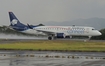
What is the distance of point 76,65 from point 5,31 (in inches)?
3086

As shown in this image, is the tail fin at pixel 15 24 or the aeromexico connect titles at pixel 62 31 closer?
the aeromexico connect titles at pixel 62 31

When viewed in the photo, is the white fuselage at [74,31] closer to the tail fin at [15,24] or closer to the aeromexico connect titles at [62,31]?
the aeromexico connect titles at [62,31]

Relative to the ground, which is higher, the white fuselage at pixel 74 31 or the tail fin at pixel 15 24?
the tail fin at pixel 15 24

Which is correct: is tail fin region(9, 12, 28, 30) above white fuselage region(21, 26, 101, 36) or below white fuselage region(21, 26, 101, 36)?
above

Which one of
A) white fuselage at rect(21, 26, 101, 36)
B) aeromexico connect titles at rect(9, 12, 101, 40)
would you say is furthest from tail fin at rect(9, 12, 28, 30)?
white fuselage at rect(21, 26, 101, 36)

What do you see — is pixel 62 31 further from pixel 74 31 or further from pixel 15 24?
pixel 15 24

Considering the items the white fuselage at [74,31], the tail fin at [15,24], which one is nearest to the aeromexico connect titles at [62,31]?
the white fuselage at [74,31]

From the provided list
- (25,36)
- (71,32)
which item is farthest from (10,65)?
(25,36)

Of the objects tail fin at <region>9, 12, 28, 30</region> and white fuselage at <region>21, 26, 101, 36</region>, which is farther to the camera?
tail fin at <region>9, 12, 28, 30</region>

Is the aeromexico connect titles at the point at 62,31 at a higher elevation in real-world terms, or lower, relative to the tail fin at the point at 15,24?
lower

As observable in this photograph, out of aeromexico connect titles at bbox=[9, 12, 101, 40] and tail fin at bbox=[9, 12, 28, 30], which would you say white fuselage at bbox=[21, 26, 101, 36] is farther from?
tail fin at bbox=[9, 12, 28, 30]

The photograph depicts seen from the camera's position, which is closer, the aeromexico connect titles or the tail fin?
the aeromexico connect titles

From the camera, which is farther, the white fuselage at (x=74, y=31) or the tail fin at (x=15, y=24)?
the tail fin at (x=15, y=24)

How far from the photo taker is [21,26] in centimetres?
7825
